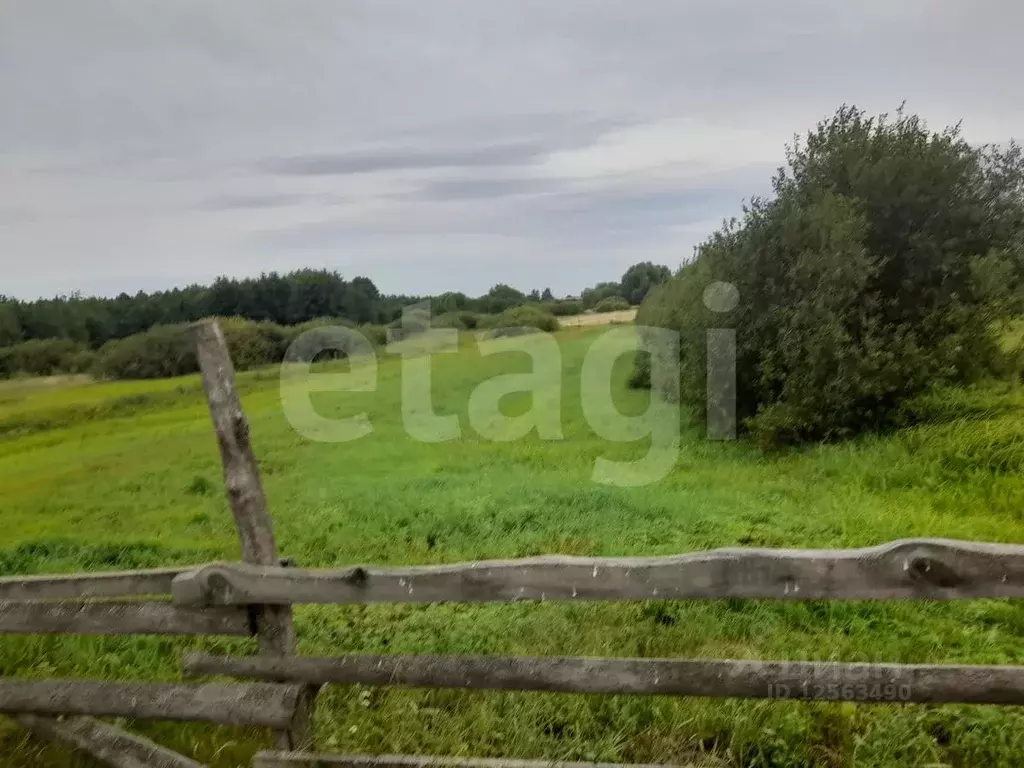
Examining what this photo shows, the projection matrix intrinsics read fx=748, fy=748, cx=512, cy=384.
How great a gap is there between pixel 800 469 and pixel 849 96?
82.3 inches

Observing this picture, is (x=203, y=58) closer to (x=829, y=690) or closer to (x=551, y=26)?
(x=551, y=26)

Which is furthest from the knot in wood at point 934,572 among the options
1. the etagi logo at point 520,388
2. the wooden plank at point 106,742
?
the wooden plank at point 106,742

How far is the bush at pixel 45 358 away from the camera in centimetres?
424

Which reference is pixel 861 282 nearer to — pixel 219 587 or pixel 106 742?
pixel 219 587

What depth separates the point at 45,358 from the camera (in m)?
4.31

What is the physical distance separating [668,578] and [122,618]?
2056mm

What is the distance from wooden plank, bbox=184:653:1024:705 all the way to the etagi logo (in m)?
1.65

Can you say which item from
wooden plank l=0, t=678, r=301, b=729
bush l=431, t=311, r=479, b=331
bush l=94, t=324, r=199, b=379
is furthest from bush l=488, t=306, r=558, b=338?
wooden plank l=0, t=678, r=301, b=729

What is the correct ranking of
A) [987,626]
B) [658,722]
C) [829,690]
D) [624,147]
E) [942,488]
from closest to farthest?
1. [829,690]
2. [658,722]
3. [987,626]
4. [942,488]
5. [624,147]

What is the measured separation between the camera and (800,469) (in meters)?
4.11

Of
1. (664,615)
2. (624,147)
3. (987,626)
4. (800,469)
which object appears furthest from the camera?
(624,147)

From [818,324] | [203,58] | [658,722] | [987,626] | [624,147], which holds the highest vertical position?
[203,58]

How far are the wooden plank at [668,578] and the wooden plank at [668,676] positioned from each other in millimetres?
305

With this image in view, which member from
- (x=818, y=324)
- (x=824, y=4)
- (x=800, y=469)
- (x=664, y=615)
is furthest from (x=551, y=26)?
(x=664, y=615)
